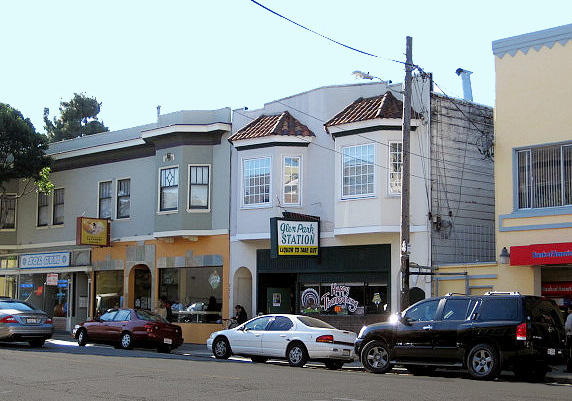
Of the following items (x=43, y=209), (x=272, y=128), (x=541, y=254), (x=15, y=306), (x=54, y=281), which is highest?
A: (x=272, y=128)

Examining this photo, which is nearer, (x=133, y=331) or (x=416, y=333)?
(x=416, y=333)

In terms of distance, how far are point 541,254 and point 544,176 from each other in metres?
2.17

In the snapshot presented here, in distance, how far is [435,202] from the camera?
24422mm

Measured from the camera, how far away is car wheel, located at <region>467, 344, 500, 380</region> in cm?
1614

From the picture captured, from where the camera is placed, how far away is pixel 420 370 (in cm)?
1856

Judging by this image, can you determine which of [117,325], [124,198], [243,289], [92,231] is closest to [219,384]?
[117,325]

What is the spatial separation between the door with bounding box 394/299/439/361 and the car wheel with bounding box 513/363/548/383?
1.86 meters

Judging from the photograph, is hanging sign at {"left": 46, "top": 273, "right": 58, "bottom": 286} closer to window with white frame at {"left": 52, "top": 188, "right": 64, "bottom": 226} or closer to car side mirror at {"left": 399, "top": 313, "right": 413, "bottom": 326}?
window with white frame at {"left": 52, "top": 188, "right": 64, "bottom": 226}

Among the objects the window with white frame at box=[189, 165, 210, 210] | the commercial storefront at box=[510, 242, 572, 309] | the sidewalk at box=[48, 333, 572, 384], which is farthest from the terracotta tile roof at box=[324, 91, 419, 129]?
the sidewalk at box=[48, 333, 572, 384]

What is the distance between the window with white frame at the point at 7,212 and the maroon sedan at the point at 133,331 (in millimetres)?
12563

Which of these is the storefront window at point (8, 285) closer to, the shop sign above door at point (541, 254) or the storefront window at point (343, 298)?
the storefront window at point (343, 298)

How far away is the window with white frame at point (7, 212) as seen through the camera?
37.3 meters

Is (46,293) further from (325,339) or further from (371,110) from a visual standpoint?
(325,339)

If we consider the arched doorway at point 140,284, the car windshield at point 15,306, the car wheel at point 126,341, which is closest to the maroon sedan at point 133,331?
the car wheel at point 126,341
